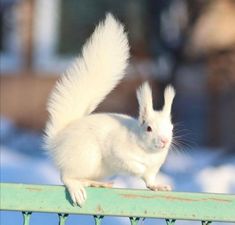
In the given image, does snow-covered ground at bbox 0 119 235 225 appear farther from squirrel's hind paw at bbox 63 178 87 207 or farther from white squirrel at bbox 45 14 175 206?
squirrel's hind paw at bbox 63 178 87 207

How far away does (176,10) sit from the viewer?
25.6 feet

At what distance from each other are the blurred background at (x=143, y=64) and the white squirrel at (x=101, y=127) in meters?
2.36

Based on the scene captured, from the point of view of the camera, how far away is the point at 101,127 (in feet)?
8.59

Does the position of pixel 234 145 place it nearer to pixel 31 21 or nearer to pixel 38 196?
pixel 31 21

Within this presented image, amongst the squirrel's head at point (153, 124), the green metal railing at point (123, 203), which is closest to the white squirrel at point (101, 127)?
the squirrel's head at point (153, 124)

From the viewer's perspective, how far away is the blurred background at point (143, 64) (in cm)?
694

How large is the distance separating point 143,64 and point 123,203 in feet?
20.0

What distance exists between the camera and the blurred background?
6941 millimetres

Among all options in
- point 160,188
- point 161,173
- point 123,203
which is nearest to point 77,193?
point 123,203

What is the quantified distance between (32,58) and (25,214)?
22.5 feet

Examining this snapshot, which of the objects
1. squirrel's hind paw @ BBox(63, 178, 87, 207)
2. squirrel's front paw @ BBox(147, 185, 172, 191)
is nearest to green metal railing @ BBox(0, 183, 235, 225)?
squirrel's hind paw @ BBox(63, 178, 87, 207)

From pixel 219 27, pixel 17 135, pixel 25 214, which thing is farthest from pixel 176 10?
pixel 25 214

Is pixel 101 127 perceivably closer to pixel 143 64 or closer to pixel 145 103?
pixel 145 103

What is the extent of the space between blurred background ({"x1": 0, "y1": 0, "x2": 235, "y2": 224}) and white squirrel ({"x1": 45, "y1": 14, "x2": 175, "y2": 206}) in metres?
2.36
